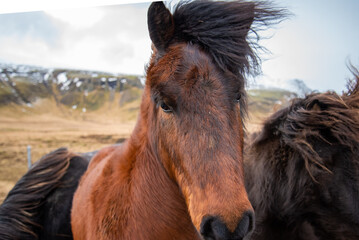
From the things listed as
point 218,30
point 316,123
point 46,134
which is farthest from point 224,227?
point 46,134

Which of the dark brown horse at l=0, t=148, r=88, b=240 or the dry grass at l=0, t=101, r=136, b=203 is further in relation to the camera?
the dry grass at l=0, t=101, r=136, b=203

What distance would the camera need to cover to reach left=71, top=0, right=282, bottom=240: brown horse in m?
0.82

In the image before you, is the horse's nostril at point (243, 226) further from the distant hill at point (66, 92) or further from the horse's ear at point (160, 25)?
the distant hill at point (66, 92)

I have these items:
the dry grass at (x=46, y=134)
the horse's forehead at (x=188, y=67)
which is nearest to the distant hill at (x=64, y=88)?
the dry grass at (x=46, y=134)

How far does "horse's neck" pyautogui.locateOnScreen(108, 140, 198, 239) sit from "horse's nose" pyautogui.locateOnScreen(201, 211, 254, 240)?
35 cm

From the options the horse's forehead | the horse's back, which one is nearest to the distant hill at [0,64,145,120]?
the horse's back

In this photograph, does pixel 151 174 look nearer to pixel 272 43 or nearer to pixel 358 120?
pixel 358 120

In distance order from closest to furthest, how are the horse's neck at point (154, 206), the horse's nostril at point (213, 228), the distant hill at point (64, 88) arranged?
the horse's nostril at point (213, 228), the horse's neck at point (154, 206), the distant hill at point (64, 88)

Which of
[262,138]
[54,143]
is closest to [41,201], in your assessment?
[262,138]

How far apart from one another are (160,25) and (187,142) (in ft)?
1.53

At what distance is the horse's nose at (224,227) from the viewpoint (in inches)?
29.2

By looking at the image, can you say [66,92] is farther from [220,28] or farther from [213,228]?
[213,228]

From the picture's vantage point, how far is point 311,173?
146 cm

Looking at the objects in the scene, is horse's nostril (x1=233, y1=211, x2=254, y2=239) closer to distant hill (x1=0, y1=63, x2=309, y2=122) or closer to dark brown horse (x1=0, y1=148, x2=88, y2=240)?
dark brown horse (x1=0, y1=148, x2=88, y2=240)
